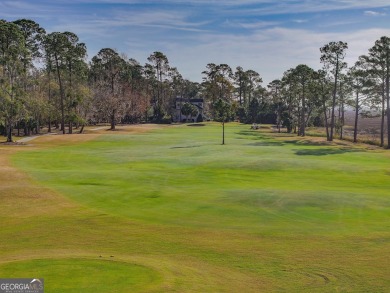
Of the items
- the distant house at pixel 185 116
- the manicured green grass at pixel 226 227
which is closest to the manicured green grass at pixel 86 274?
the manicured green grass at pixel 226 227

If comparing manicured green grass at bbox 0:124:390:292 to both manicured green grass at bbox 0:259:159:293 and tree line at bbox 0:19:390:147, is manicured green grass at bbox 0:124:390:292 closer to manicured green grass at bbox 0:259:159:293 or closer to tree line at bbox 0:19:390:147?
manicured green grass at bbox 0:259:159:293

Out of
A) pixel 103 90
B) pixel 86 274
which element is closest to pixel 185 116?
pixel 103 90

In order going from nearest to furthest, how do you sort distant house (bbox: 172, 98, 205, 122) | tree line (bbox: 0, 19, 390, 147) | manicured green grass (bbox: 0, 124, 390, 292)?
manicured green grass (bbox: 0, 124, 390, 292) → tree line (bbox: 0, 19, 390, 147) → distant house (bbox: 172, 98, 205, 122)

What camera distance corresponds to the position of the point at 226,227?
2234cm

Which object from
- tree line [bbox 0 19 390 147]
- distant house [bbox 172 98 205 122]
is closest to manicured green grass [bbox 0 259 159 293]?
tree line [bbox 0 19 390 147]

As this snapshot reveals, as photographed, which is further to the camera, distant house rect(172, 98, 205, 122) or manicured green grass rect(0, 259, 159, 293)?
distant house rect(172, 98, 205, 122)

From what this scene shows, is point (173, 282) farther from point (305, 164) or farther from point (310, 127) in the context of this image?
point (310, 127)

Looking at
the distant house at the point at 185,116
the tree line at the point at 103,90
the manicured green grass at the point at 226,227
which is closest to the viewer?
the manicured green grass at the point at 226,227

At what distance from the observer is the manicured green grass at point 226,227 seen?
1502cm

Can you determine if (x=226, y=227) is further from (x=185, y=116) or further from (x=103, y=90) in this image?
(x=185, y=116)

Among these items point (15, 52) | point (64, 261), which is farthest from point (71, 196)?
point (15, 52)

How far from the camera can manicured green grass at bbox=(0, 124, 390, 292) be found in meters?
15.0

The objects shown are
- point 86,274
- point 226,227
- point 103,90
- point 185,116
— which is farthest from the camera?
point 185,116

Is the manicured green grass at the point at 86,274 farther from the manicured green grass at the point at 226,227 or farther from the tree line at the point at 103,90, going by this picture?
the tree line at the point at 103,90
